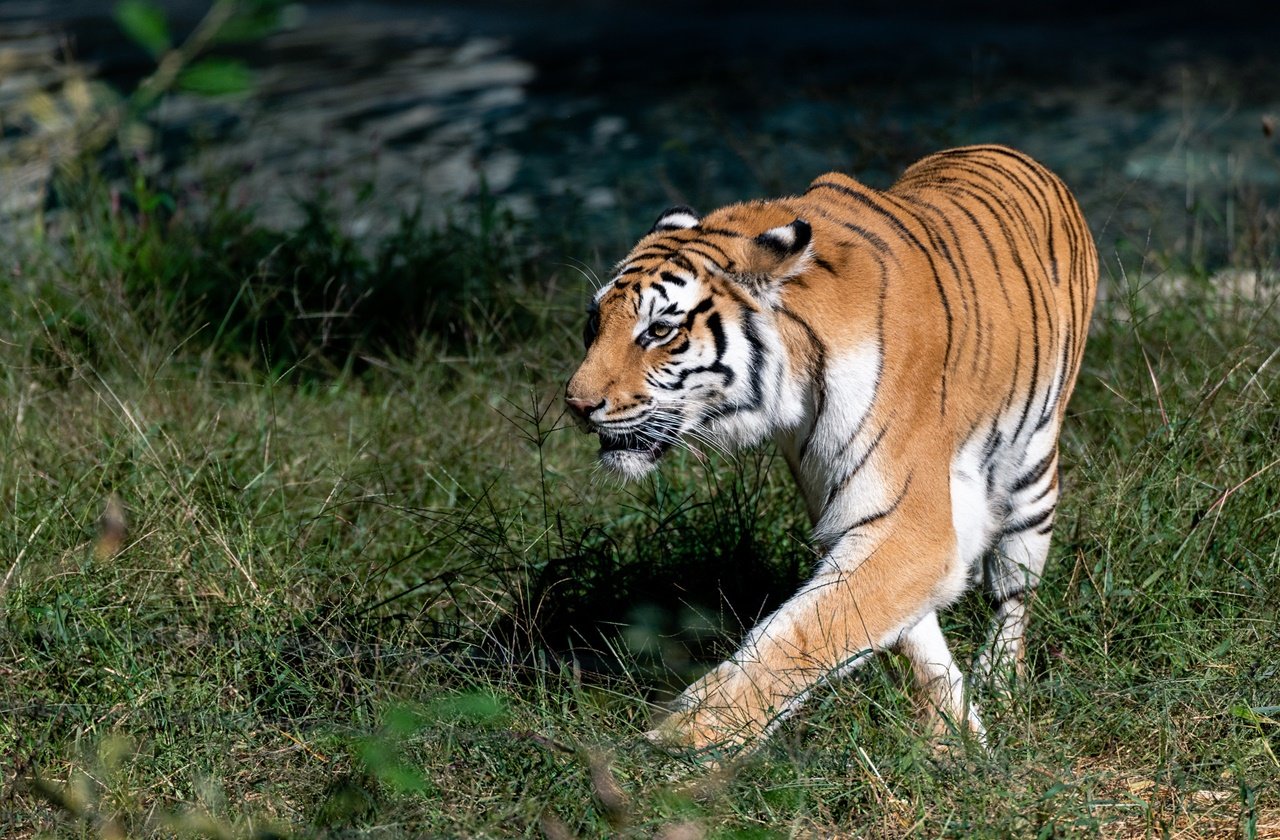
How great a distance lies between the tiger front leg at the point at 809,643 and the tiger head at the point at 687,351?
364 millimetres

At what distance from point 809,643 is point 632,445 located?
0.54 m

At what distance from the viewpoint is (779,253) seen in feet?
9.18

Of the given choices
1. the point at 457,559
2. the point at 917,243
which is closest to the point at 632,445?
the point at 917,243

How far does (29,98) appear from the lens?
1041 mm

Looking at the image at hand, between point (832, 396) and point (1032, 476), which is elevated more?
point (832, 396)

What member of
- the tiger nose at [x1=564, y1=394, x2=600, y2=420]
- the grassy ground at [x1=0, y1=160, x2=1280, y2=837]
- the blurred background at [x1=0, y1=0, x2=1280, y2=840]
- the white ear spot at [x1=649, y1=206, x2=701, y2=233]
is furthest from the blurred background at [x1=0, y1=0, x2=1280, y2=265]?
the tiger nose at [x1=564, y1=394, x2=600, y2=420]

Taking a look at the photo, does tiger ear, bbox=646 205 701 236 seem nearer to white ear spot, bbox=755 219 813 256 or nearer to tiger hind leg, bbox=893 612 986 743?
white ear spot, bbox=755 219 813 256

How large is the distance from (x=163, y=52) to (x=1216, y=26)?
12.5 m

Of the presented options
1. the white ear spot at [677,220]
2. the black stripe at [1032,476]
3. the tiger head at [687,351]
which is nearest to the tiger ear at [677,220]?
the white ear spot at [677,220]

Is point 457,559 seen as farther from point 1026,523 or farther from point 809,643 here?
point 1026,523

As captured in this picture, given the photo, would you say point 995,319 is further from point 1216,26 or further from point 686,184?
point 1216,26

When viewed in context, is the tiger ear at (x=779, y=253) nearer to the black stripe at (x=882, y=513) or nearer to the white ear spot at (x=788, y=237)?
the white ear spot at (x=788, y=237)

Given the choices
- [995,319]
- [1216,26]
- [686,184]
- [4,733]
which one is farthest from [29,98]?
[1216,26]

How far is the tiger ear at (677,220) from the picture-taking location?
313 cm
